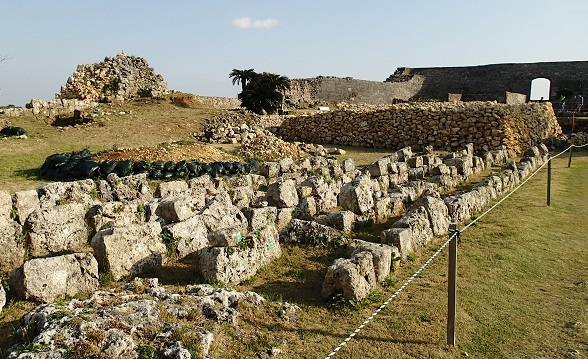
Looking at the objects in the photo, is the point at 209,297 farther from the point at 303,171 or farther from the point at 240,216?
the point at 303,171

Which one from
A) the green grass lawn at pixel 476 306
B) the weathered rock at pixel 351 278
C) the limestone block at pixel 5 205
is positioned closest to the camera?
the green grass lawn at pixel 476 306

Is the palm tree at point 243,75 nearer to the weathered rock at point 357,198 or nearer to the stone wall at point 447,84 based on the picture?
the stone wall at point 447,84

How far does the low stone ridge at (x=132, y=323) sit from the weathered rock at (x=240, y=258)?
80 cm

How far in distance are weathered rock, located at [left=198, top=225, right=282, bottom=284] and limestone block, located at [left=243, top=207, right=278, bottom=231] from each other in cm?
100

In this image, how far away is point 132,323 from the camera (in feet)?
14.8

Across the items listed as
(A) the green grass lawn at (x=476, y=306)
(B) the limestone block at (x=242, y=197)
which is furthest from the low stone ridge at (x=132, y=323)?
(B) the limestone block at (x=242, y=197)

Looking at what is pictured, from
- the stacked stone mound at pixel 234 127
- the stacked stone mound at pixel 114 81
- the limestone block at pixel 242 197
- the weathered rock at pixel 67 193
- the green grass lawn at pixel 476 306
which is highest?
the stacked stone mound at pixel 114 81

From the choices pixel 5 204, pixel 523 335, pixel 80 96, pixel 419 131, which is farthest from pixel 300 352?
pixel 80 96

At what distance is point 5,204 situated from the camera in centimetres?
752

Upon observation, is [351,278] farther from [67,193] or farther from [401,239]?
[67,193]

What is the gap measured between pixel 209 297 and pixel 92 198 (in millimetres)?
5459

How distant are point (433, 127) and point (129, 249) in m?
18.9

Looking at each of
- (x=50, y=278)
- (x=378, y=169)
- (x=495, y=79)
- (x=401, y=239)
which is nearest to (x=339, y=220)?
(x=401, y=239)

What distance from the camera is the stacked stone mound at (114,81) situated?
26.6 meters
